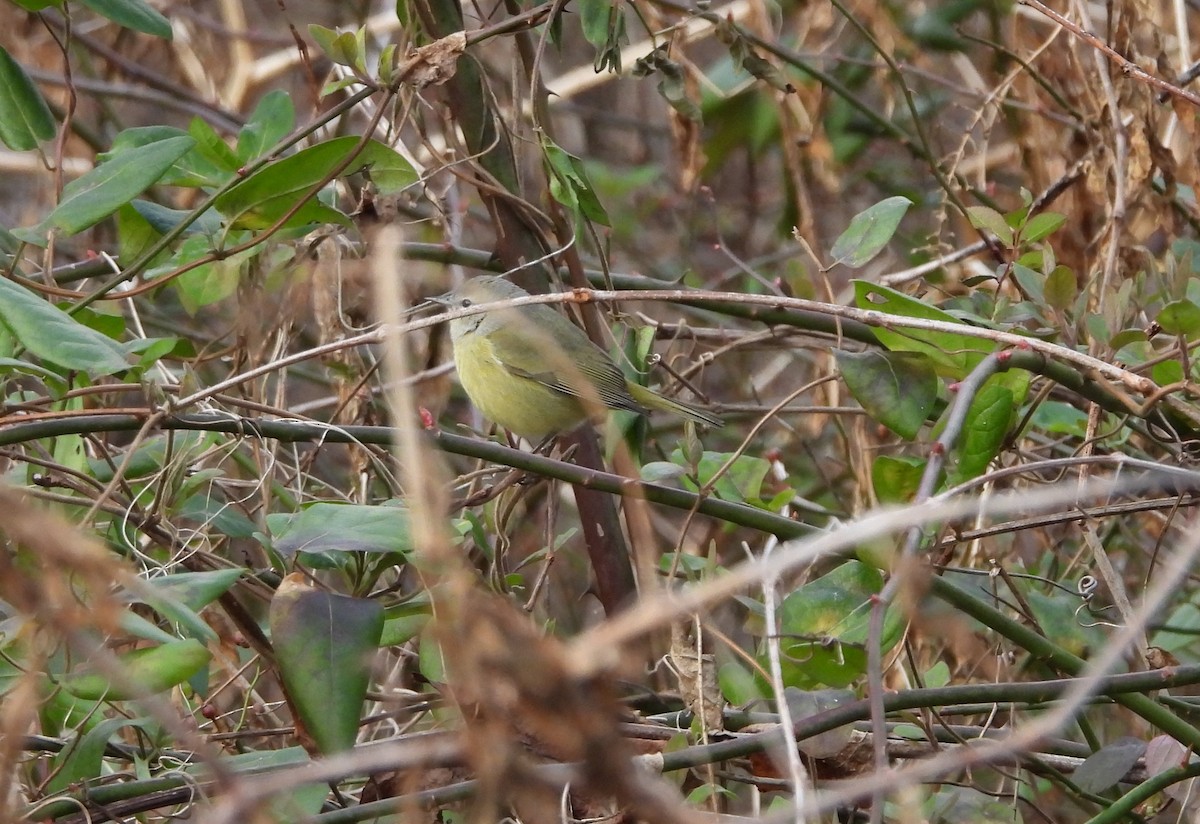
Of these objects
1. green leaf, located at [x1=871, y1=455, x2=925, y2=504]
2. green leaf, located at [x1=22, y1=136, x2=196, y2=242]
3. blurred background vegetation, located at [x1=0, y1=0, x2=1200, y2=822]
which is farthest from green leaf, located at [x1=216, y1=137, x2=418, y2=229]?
green leaf, located at [x1=871, y1=455, x2=925, y2=504]

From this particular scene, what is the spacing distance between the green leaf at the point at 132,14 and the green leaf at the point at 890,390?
149 cm

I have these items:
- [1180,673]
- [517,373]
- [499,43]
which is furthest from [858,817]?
[499,43]

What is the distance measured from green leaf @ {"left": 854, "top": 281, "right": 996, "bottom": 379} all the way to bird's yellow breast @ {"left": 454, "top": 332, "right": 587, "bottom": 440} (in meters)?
1.43

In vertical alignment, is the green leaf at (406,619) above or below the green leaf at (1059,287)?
below

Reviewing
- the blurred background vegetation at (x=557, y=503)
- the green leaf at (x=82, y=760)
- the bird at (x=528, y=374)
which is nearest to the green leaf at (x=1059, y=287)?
the blurred background vegetation at (x=557, y=503)

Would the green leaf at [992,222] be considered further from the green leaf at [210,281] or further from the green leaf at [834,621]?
the green leaf at [210,281]

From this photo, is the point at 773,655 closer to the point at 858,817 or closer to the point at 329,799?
the point at 858,817

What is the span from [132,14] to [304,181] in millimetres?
511

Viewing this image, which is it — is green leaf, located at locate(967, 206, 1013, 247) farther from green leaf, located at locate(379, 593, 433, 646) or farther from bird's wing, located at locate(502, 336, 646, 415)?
green leaf, located at locate(379, 593, 433, 646)

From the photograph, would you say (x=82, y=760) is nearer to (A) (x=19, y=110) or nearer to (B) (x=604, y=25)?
(A) (x=19, y=110)

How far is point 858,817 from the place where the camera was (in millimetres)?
2195

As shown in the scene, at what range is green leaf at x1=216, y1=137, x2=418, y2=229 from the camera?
91.4 inches

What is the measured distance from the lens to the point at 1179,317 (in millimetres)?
2180

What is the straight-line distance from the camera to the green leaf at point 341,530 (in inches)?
71.5
